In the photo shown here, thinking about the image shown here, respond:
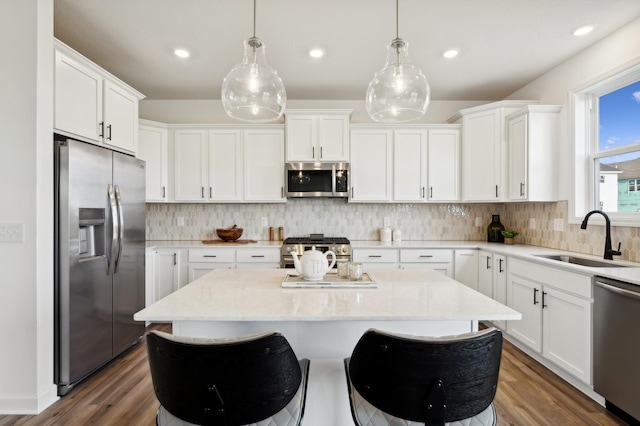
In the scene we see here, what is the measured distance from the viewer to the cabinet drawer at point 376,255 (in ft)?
12.0

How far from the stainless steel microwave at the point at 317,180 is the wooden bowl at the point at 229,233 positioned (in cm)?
77

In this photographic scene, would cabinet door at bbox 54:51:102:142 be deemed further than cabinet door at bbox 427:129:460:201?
No

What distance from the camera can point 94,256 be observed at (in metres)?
2.45

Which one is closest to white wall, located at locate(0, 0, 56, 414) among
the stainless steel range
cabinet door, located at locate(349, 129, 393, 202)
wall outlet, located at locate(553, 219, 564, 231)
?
the stainless steel range

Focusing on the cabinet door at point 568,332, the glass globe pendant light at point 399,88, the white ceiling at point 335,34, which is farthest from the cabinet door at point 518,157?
the glass globe pendant light at point 399,88

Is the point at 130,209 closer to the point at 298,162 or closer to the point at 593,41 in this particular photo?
the point at 298,162

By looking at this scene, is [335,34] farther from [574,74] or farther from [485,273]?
[485,273]

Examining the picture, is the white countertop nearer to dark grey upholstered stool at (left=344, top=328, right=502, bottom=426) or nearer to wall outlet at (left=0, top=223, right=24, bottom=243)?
dark grey upholstered stool at (left=344, top=328, right=502, bottom=426)

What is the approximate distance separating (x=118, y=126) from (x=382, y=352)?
2928mm

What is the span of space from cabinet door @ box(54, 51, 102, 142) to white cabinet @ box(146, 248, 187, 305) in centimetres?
147

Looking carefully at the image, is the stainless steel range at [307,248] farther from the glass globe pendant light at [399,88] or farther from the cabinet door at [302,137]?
the glass globe pendant light at [399,88]

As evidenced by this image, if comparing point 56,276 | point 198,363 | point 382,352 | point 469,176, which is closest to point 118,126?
point 56,276

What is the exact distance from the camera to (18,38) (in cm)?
204

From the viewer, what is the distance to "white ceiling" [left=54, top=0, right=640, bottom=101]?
234cm
